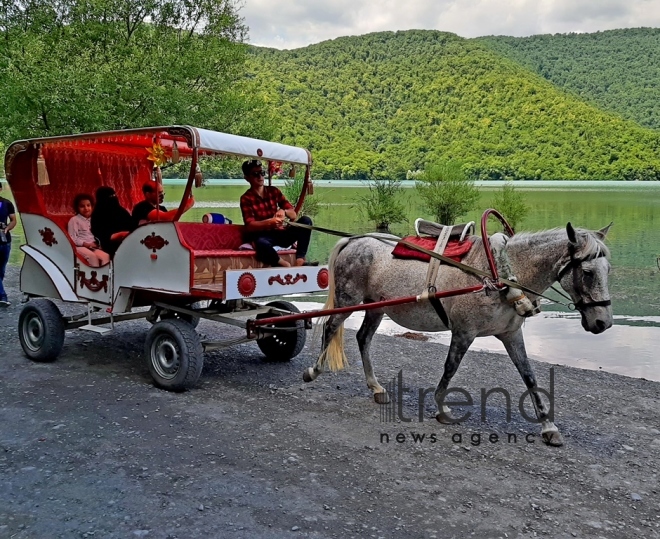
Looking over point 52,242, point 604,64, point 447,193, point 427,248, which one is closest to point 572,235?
point 427,248

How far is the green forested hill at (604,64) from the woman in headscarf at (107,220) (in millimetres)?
114443

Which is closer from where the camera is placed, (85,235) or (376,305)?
(376,305)

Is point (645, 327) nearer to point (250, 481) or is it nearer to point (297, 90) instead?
point (250, 481)

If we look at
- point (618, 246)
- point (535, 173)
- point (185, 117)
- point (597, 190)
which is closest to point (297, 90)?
point (535, 173)

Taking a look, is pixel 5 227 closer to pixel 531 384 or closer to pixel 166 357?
pixel 166 357

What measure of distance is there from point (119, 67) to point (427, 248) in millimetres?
12065

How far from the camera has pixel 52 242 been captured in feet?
25.0

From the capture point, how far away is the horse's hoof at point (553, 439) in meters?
5.32

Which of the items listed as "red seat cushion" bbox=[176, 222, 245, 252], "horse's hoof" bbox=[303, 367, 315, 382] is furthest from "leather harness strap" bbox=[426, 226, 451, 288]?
"red seat cushion" bbox=[176, 222, 245, 252]

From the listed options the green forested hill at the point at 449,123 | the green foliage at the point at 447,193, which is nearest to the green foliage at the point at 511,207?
the green foliage at the point at 447,193

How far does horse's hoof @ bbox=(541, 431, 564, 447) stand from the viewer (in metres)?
5.32

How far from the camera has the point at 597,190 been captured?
273 feet

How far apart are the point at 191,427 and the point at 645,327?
32.2ft

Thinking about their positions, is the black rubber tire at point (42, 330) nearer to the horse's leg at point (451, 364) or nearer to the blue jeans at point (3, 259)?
the blue jeans at point (3, 259)
